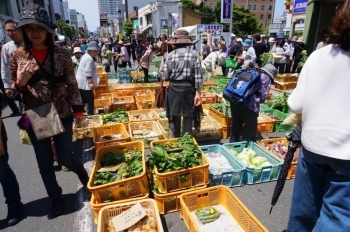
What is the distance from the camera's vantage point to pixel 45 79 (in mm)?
2443

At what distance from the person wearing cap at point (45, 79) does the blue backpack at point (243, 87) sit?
2.25 metres

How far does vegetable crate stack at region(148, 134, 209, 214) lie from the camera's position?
2.81 m

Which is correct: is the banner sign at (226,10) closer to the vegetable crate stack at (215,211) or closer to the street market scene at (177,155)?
the street market scene at (177,155)

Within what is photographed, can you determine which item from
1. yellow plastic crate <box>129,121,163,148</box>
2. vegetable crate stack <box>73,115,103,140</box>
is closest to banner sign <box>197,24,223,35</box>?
yellow plastic crate <box>129,121,163,148</box>

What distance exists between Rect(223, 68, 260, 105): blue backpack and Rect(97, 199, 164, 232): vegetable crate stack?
2040 millimetres

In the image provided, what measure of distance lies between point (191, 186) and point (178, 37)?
222 centimetres

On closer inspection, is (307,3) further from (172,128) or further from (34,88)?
(34,88)

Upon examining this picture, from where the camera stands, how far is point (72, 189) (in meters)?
3.37

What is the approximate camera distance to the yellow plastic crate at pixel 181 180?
2787mm

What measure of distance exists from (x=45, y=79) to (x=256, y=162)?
3.03 m

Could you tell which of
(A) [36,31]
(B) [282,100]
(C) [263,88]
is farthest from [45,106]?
(B) [282,100]

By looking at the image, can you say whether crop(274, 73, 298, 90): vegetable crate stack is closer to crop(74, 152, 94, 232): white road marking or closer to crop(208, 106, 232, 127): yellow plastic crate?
crop(208, 106, 232, 127): yellow plastic crate

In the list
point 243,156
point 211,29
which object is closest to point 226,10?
point 211,29

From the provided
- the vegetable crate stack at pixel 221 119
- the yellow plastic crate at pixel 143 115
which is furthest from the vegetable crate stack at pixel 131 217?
the yellow plastic crate at pixel 143 115
